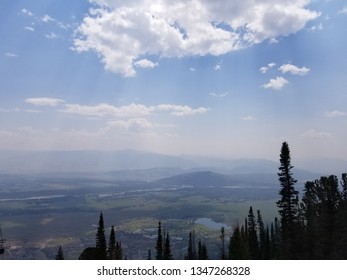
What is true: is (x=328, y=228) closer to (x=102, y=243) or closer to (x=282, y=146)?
(x=282, y=146)

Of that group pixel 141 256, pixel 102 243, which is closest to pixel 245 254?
pixel 102 243

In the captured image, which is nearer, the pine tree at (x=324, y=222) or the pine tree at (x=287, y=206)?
the pine tree at (x=324, y=222)

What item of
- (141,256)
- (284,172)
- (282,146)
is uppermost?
(282,146)

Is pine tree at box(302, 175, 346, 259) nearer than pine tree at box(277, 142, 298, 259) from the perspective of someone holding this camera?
Yes

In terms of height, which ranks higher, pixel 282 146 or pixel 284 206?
pixel 282 146

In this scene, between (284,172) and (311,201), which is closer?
(284,172)

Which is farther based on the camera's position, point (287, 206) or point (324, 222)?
point (324, 222)

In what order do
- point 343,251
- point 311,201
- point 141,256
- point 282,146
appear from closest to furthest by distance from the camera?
point 343,251
point 282,146
point 311,201
point 141,256

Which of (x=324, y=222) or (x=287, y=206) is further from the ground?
(x=287, y=206)
